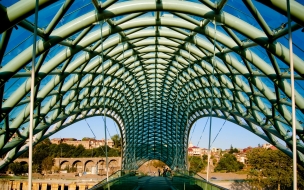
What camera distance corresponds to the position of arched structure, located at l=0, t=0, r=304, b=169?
51.4ft

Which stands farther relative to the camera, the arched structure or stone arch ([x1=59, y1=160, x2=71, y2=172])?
stone arch ([x1=59, y1=160, x2=71, y2=172])

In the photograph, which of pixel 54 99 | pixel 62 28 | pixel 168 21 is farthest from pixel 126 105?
pixel 62 28

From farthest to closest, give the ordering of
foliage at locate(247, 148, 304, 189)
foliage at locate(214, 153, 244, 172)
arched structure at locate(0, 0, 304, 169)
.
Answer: foliage at locate(214, 153, 244, 172)
foliage at locate(247, 148, 304, 189)
arched structure at locate(0, 0, 304, 169)

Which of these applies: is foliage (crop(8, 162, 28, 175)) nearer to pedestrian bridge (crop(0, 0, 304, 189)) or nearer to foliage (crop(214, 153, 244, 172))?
pedestrian bridge (crop(0, 0, 304, 189))

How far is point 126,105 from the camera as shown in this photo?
54.8 meters

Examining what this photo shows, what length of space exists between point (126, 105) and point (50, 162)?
56.3 meters

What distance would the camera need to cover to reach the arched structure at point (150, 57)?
1567 cm

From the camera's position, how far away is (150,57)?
3431 centimetres

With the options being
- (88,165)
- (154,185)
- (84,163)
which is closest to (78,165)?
(84,163)

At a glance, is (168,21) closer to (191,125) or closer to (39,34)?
(39,34)

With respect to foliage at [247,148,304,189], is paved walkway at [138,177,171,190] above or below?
above

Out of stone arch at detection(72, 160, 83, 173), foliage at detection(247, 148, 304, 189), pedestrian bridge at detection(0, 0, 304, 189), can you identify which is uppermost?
pedestrian bridge at detection(0, 0, 304, 189)

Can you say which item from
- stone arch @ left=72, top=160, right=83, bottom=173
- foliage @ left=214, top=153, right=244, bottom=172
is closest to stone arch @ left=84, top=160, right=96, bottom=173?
stone arch @ left=72, top=160, right=83, bottom=173

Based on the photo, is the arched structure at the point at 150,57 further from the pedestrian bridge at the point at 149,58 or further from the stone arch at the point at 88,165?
the stone arch at the point at 88,165
